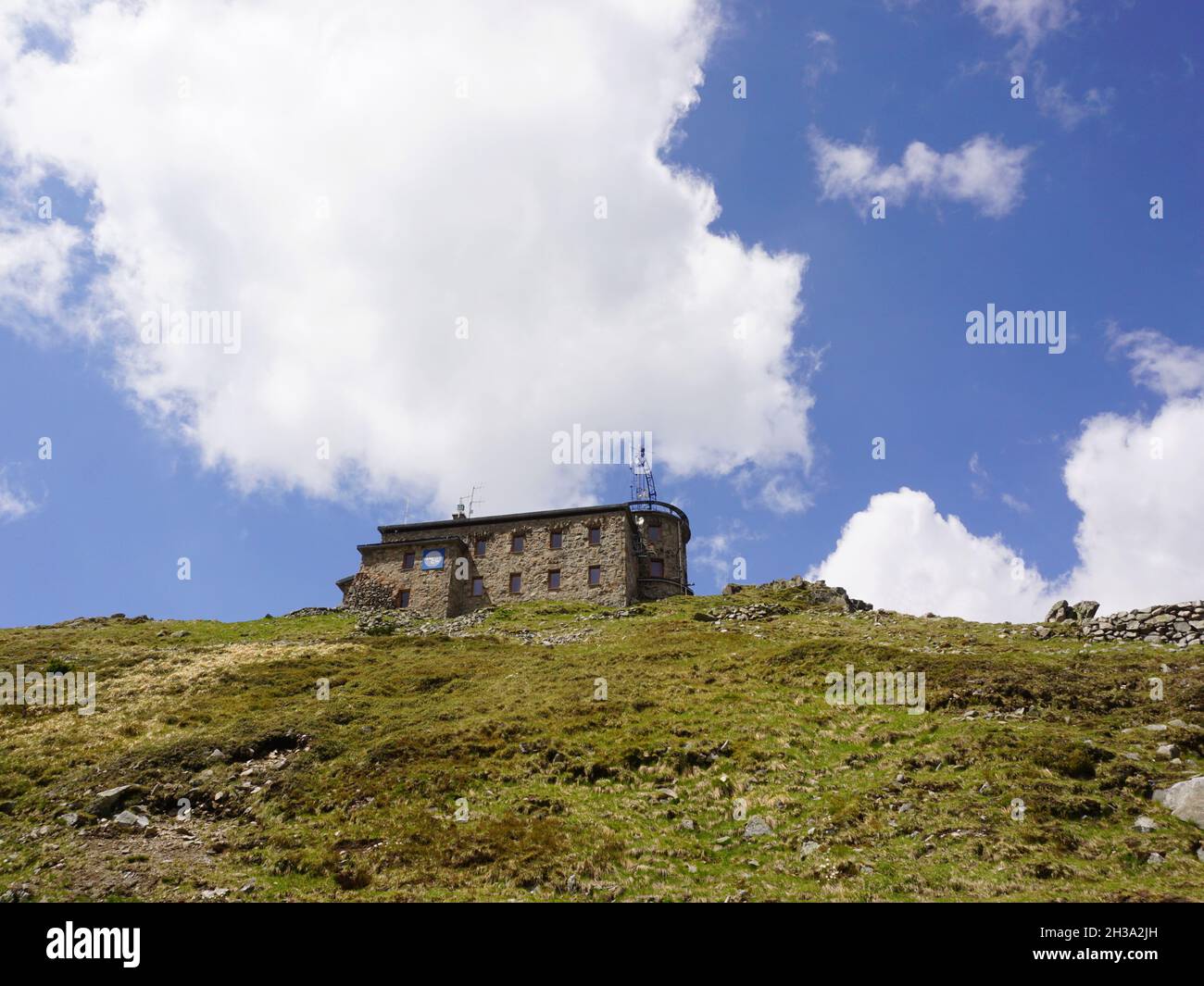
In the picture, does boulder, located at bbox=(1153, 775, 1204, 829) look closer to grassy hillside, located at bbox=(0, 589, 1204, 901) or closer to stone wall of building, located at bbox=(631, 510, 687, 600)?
grassy hillside, located at bbox=(0, 589, 1204, 901)

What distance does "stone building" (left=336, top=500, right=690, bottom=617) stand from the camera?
58.6m

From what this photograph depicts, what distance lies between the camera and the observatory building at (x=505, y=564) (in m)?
58.6

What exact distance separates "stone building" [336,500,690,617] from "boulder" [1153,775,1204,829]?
40.8 metres

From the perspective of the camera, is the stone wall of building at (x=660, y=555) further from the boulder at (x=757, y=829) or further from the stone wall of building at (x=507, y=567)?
the boulder at (x=757, y=829)

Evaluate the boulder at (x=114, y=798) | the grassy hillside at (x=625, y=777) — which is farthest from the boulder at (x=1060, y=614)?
the boulder at (x=114, y=798)

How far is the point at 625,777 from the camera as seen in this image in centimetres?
2347

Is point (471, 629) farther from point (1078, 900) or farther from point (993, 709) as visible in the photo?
point (1078, 900)

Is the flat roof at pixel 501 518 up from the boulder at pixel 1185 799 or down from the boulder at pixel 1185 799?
up

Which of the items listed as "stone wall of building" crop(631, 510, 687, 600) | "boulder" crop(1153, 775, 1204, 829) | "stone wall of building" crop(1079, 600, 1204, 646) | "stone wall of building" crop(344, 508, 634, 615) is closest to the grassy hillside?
"boulder" crop(1153, 775, 1204, 829)
